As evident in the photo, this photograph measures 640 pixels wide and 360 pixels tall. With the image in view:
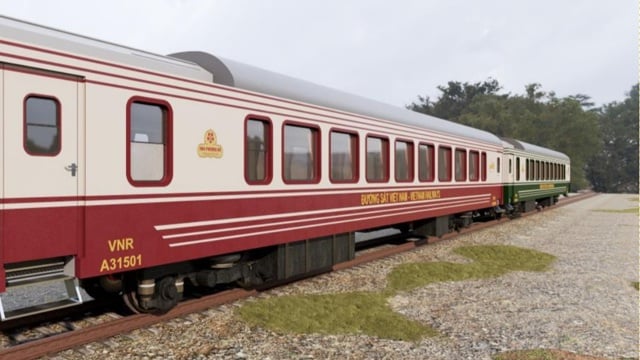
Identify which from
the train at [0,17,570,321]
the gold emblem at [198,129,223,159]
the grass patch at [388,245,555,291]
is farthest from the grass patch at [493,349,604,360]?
the gold emblem at [198,129,223,159]

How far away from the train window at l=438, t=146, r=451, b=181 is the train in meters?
2.69

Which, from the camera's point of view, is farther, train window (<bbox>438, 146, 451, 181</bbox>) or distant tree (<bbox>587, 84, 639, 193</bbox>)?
distant tree (<bbox>587, 84, 639, 193</bbox>)

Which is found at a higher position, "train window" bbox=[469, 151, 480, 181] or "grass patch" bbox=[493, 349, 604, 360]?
"train window" bbox=[469, 151, 480, 181]

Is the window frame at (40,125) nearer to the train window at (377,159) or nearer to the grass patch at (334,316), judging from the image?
the grass patch at (334,316)

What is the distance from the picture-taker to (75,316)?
20.3 ft

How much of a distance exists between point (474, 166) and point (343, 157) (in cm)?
723

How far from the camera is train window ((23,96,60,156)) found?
4410 mm

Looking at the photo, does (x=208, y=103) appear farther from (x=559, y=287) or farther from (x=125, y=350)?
(x=559, y=287)

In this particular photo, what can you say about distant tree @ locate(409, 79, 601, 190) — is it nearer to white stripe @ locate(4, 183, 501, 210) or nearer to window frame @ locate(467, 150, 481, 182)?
window frame @ locate(467, 150, 481, 182)

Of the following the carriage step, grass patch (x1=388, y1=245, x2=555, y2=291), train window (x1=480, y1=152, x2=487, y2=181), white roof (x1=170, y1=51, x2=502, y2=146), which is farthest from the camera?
train window (x1=480, y1=152, x2=487, y2=181)

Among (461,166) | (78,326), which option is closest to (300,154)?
(78,326)

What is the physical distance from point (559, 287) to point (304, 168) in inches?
185

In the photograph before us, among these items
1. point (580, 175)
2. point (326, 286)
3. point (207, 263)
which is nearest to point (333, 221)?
point (326, 286)

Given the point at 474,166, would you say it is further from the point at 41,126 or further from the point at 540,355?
the point at 41,126
